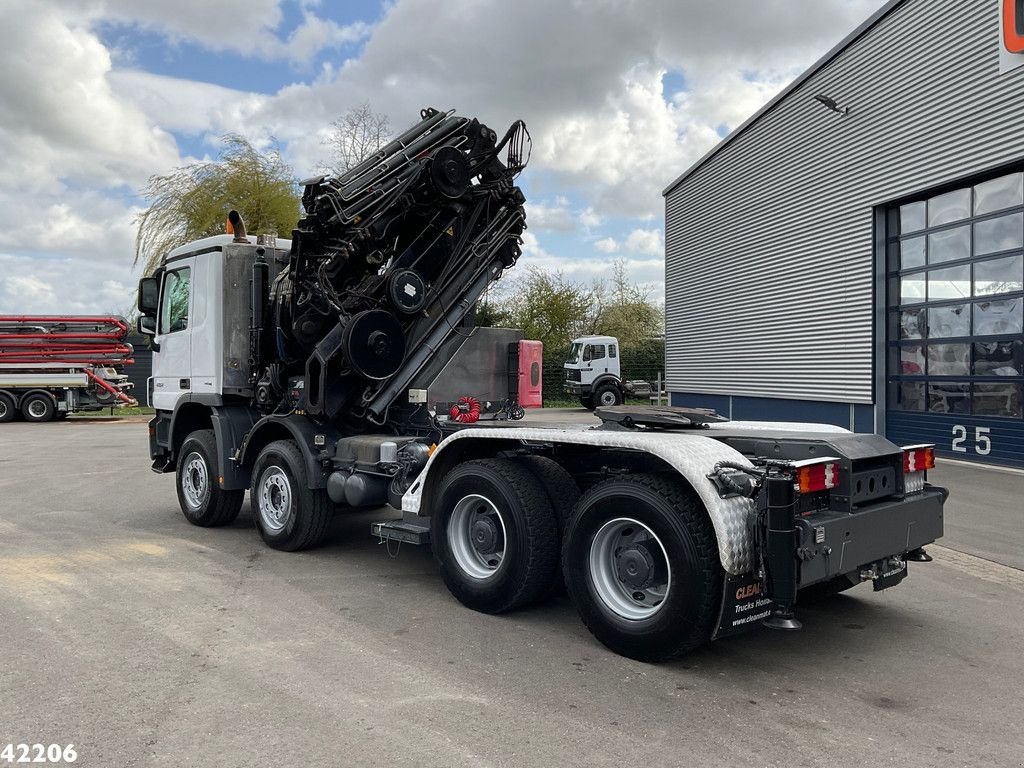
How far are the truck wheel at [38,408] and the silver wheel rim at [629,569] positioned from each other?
86.7 ft

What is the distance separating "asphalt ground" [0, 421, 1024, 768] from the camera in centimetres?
353

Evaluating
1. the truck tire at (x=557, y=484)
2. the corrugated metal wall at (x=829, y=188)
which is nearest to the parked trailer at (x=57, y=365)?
the corrugated metal wall at (x=829, y=188)

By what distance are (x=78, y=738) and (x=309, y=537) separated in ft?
11.8

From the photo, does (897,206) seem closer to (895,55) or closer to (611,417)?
(895,55)

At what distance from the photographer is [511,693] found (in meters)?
4.13

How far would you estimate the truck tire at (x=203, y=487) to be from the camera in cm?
821

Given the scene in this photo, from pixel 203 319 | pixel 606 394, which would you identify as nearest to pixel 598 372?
pixel 606 394

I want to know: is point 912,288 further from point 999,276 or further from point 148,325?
point 148,325

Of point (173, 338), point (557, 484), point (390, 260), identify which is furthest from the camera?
point (173, 338)

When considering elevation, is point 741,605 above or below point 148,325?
below

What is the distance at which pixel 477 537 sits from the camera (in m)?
5.55

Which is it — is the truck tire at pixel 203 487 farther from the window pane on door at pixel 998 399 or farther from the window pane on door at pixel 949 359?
the window pane on door at pixel 949 359

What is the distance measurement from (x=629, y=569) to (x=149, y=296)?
6.71 m

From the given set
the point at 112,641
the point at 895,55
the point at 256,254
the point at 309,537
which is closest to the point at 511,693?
the point at 112,641
